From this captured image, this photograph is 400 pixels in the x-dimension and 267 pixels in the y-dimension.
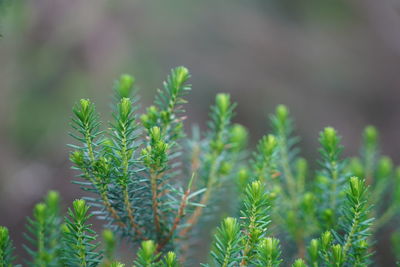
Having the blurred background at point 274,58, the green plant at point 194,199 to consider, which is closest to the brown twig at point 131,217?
the green plant at point 194,199

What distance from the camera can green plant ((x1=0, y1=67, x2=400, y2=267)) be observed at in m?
0.77

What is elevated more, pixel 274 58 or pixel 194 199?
pixel 274 58

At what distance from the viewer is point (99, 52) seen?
2652 millimetres

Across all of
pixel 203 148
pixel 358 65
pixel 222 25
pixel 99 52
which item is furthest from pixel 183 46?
pixel 203 148

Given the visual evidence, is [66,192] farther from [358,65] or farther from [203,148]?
[358,65]

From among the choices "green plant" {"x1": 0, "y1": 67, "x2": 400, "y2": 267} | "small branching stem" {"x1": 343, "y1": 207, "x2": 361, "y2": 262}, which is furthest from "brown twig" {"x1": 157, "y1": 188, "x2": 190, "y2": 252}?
"small branching stem" {"x1": 343, "y1": 207, "x2": 361, "y2": 262}

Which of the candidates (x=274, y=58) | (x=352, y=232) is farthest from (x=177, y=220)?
(x=274, y=58)

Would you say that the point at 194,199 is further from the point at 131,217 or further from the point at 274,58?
the point at 274,58

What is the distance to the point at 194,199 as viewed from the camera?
1.04 meters

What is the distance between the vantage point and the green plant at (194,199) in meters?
0.77

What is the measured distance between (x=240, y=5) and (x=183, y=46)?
58 cm

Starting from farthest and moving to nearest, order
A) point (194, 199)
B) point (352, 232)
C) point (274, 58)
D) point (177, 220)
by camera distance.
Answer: point (274, 58) < point (194, 199) < point (177, 220) < point (352, 232)

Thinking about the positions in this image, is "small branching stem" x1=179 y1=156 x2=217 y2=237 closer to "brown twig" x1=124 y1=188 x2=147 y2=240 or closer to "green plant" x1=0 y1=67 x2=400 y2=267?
"green plant" x1=0 y1=67 x2=400 y2=267

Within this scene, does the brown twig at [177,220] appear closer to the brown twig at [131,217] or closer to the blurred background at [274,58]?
the brown twig at [131,217]
